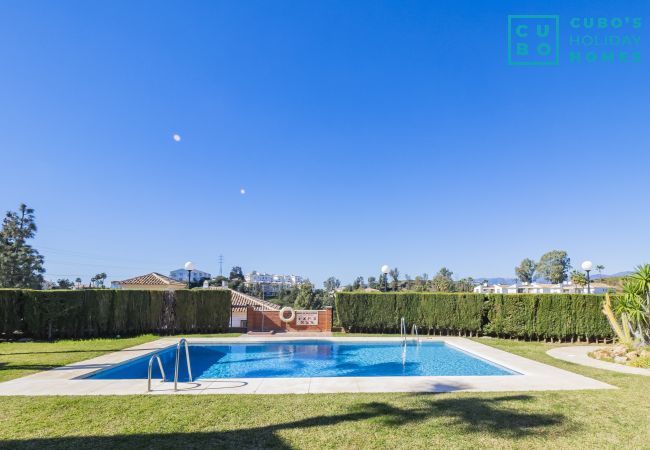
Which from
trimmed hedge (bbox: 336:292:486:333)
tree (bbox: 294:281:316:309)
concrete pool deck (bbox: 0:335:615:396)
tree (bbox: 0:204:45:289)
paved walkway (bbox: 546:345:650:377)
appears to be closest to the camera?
concrete pool deck (bbox: 0:335:615:396)

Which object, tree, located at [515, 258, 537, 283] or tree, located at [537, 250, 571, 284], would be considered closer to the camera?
tree, located at [537, 250, 571, 284]

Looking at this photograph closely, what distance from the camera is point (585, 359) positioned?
38.2ft

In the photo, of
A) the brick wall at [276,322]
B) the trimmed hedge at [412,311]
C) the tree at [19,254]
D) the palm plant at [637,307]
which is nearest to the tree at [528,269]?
the trimmed hedge at [412,311]

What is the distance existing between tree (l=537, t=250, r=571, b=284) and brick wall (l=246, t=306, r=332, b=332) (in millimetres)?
89865

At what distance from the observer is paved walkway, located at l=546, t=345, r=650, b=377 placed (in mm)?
9921

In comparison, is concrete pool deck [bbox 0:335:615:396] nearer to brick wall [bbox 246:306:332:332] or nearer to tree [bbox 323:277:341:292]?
brick wall [bbox 246:306:332:332]

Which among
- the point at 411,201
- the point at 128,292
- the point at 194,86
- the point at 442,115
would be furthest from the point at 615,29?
the point at 128,292

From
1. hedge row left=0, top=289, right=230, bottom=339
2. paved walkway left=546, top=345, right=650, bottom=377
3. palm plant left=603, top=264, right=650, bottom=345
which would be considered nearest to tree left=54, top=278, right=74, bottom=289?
hedge row left=0, top=289, right=230, bottom=339

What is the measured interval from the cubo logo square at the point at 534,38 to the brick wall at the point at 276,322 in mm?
14113

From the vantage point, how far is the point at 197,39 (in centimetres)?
1481

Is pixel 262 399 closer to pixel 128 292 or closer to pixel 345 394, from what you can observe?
pixel 345 394

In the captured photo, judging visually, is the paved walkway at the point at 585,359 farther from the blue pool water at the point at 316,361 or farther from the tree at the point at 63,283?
the tree at the point at 63,283

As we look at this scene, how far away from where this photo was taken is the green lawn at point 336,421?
16.2 feet

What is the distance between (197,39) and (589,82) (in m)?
16.9
